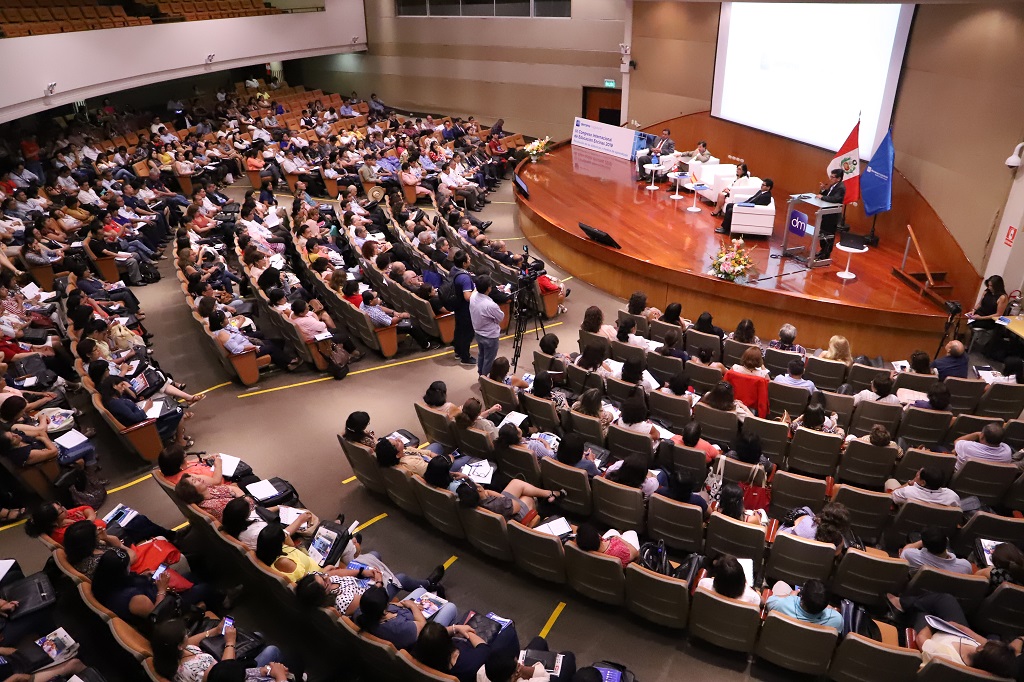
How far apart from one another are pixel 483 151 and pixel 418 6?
8.25 m

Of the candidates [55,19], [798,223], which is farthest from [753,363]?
[55,19]

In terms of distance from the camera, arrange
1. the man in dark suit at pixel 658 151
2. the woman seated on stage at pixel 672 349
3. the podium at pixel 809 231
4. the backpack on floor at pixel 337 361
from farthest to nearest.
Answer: the man in dark suit at pixel 658 151
the podium at pixel 809 231
the backpack on floor at pixel 337 361
the woman seated on stage at pixel 672 349

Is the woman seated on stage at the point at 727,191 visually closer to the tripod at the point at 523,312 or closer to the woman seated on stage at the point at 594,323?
the tripod at the point at 523,312

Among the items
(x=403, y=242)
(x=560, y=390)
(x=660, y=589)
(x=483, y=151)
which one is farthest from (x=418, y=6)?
(x=660, y=589)

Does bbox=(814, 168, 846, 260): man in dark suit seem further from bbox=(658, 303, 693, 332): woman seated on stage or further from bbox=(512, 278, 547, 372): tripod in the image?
bbox=(512, 278, 547, 372): tripod

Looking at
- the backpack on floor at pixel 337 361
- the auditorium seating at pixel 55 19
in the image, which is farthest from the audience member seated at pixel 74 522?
the auditorium seating at pixel 55 19

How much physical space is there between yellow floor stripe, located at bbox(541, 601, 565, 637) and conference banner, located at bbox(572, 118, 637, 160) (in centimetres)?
1208

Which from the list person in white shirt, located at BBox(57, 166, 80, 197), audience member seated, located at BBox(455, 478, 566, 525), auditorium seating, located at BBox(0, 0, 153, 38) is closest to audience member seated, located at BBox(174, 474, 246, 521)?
audience member seated, located at BBox(455, 478, 566, 525)

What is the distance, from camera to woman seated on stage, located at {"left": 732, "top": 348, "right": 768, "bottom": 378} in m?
5.81

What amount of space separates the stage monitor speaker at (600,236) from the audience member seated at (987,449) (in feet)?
17.2

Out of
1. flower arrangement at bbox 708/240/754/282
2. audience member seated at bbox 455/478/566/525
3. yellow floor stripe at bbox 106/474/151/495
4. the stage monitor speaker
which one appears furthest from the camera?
the stage monitor speaker

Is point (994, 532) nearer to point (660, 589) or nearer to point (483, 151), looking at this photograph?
point (660, 589)

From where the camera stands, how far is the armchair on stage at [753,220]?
981 cm

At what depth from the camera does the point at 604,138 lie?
15.6 m
